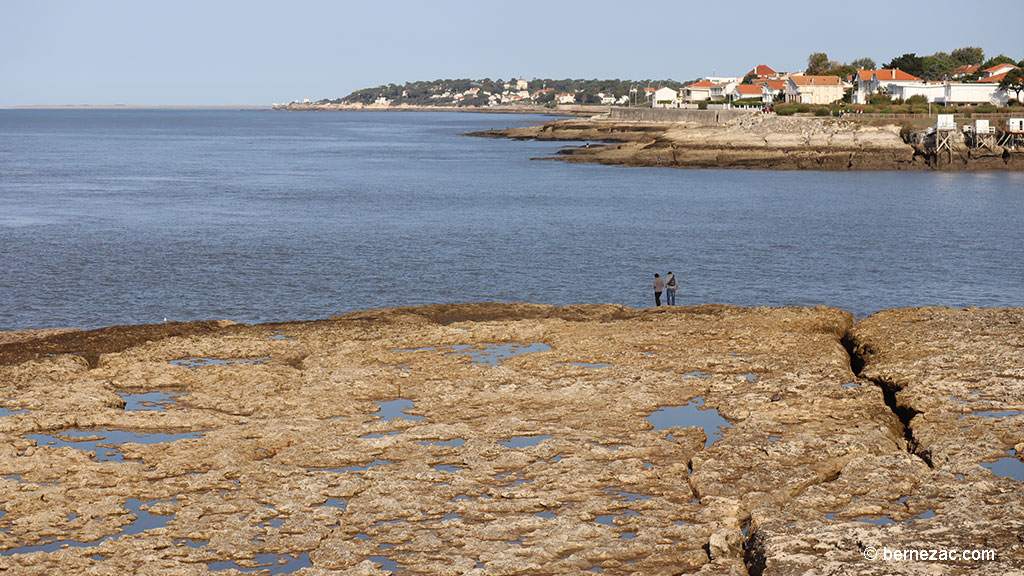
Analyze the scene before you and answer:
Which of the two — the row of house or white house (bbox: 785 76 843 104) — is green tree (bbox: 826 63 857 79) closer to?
the row of house

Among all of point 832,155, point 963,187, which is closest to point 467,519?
point 963,187

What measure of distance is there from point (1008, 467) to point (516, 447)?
745 cm

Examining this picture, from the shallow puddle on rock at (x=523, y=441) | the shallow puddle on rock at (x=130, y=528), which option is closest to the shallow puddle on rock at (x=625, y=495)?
the shallow puddle on rock at (x=523, y=441)

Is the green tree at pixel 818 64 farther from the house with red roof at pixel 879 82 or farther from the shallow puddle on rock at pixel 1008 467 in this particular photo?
the shallow puddle on rock at pixel 1008 467

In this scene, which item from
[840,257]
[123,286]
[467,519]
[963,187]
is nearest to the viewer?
[467,519]

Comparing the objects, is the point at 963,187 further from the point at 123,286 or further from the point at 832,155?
the point at 123,286

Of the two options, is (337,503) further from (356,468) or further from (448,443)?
(448,443)

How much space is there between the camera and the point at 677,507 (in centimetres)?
1407

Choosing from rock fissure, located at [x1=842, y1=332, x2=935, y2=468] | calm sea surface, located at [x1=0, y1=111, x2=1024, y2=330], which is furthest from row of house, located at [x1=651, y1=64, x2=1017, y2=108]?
rock fissure, located at [x1=842, y1=332, x2=935, y2=468]

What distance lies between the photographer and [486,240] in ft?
160

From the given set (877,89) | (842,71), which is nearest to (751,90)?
(842,71)

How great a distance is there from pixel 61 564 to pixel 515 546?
5.67m

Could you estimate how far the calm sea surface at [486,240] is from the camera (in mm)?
34812

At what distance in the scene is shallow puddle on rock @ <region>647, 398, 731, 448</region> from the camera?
57.1 ft
